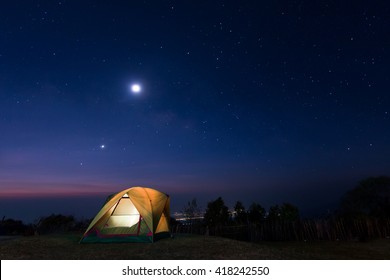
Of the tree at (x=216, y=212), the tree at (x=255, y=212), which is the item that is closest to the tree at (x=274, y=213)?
the tree at (x=255, y=212)

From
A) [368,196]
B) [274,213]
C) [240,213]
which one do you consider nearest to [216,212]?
[240,213]

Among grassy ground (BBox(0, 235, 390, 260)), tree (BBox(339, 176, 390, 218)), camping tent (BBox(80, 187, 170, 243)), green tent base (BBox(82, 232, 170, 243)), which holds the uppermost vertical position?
tree (BBox(339, 176, 390, 218))

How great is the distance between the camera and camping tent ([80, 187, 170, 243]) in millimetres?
11047

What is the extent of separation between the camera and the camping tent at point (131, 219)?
1105cm

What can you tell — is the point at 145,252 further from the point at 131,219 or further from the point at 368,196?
the point at 368,196

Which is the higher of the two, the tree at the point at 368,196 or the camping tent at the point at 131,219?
the tree at the point at 368,196

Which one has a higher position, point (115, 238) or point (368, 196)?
point (368, 196)

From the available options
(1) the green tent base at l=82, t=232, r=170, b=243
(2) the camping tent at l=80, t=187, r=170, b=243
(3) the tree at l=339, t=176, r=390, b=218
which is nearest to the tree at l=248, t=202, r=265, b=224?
(3) the tree at l=339, t=176, r=390, b=218

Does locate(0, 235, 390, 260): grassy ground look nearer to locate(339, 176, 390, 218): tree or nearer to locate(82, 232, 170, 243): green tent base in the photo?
locate(82, 232, 170, 243): green tent base

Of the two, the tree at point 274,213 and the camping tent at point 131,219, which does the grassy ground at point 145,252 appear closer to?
the camping tent at point 131,219

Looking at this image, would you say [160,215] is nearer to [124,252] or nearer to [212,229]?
[124,252]

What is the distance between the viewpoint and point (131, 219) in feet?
38.6
